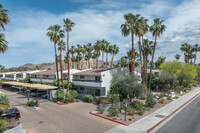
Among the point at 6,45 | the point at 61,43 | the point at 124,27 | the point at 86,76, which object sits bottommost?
the point at 86,76

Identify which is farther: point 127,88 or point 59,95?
point 59,95

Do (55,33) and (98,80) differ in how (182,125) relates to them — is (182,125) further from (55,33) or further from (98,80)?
(55,33)

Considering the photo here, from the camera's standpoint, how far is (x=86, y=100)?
93.5ft

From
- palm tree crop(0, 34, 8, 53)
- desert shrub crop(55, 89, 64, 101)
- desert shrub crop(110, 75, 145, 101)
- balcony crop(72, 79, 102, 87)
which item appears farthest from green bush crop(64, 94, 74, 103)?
palm tree crop(0, 34, 8, 53)

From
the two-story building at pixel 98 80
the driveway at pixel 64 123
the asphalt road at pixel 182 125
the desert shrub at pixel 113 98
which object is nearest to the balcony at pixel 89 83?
the two-story building at pixel 98 80

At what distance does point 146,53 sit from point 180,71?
16.9 meters

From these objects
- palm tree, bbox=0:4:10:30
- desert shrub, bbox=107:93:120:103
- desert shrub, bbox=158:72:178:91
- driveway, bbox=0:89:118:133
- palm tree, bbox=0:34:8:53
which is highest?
palm tree, bbox=0:4:10:30

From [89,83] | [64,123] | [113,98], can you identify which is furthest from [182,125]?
[89,83]

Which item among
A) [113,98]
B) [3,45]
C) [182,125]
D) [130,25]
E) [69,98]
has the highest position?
[130,25]

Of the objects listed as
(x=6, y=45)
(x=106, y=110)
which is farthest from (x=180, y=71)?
(x=6, y=45)

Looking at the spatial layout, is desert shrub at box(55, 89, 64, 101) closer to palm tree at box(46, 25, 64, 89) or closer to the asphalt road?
palm tree at box(46, 25, 64, 89)

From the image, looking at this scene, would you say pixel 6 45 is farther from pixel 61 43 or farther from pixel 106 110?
pixel 106 110

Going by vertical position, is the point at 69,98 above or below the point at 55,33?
below

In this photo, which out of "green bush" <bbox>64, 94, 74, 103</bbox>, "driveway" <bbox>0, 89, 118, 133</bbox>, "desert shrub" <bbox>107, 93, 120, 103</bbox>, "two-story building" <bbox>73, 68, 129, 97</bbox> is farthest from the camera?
"two-story building" <bbox>73, 68, 129, 97</bbox>
